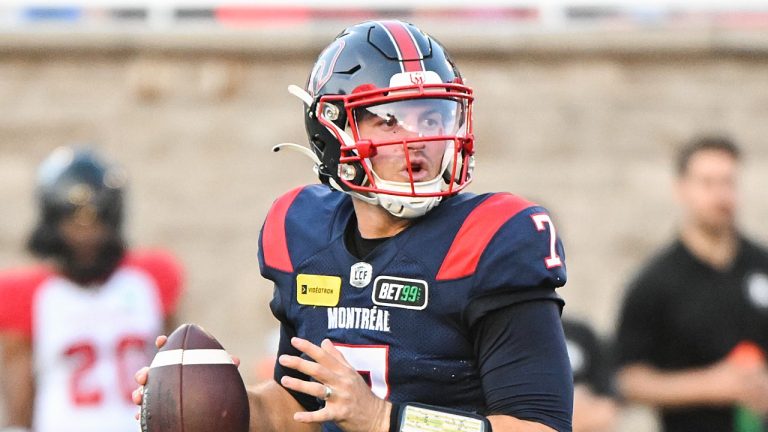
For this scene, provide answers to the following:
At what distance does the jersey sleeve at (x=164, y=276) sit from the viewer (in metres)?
6.91

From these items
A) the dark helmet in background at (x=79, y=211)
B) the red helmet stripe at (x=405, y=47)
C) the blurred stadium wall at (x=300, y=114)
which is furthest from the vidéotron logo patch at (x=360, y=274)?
the blurred stadium wall at (x=300, y=114)

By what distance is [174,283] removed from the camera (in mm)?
6969

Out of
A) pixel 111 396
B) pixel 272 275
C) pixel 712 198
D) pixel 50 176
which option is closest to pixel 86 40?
pixel 50 176

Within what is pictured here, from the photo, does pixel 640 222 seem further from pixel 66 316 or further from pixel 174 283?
pixel 66 316

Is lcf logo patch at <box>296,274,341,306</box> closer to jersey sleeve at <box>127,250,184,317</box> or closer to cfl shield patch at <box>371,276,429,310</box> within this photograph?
cfl shield patch at <box>371,276,429,310</box>

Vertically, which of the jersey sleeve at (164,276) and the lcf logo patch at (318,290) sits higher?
the lcf logo patch at (318,290)

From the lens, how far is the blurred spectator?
607 cm

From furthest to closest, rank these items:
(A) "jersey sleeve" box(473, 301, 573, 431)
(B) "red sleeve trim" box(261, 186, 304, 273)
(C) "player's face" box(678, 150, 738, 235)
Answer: (C) "player's face" box(678, 150, 738, 235)
(B) "red sleeve trim" box(261, 186, 304, 273)
(A) "jersey sleeve" box(473, 301, 573, 431)

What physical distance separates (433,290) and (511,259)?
191 mm

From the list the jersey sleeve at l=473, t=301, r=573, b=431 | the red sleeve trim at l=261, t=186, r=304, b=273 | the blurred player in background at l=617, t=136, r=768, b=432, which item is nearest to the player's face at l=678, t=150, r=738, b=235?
the blurred player in background at l=617, t=136, r=768, b=432

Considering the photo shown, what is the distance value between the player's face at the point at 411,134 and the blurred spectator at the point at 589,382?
2693 mm

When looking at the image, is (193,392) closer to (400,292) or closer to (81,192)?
(400,292)

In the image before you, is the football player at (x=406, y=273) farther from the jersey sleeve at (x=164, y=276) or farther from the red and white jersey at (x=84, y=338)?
the jersey sleeve at (x=164, y=276)

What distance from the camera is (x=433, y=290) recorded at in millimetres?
3373
